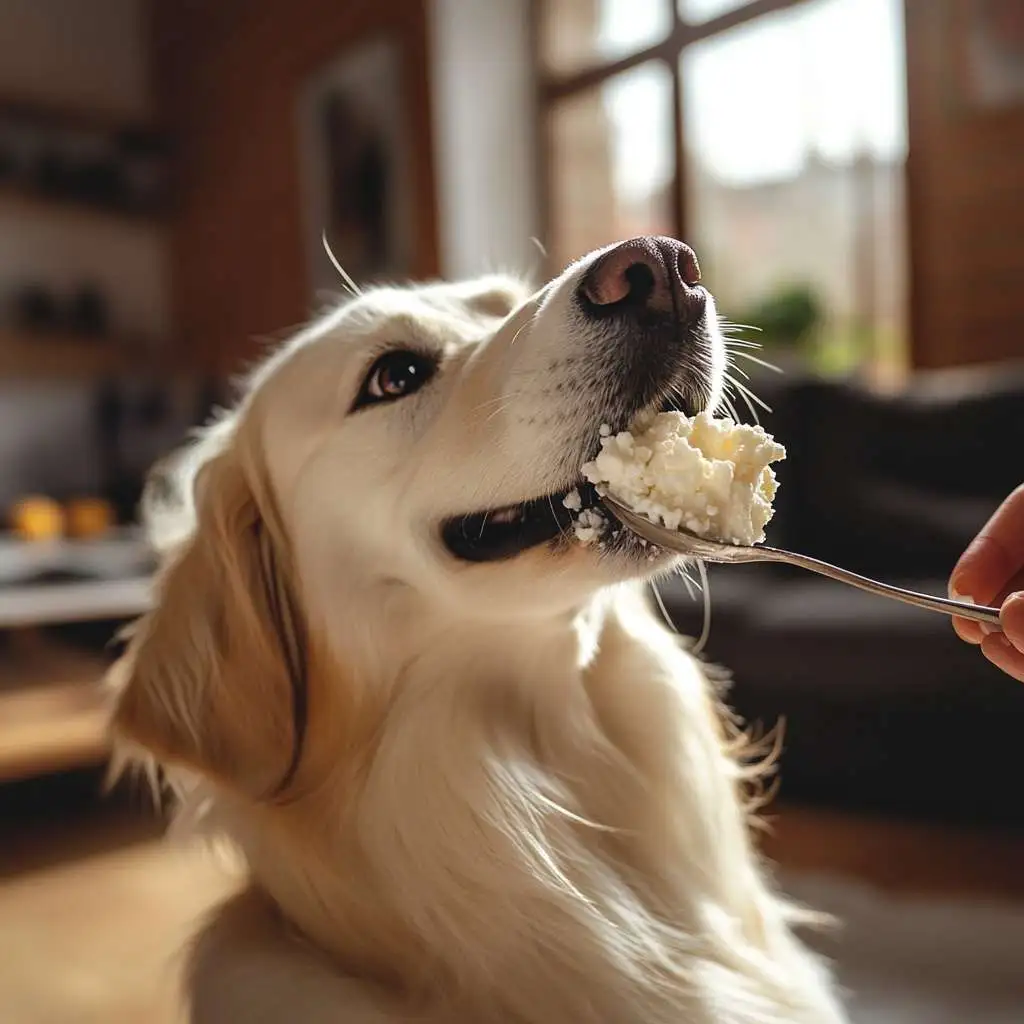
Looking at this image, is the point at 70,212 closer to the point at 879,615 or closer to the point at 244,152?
the point at 244,152

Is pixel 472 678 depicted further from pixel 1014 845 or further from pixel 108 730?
pixel 1014 845

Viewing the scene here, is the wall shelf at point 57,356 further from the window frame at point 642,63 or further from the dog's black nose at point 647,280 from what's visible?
the dog's black nose at point 647,280

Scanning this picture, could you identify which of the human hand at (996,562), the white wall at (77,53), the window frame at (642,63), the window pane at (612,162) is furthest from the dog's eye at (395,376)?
the white wall at (77,53)

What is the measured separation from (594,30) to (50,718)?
342 centimetres

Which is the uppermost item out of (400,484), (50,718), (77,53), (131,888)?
(77,53)

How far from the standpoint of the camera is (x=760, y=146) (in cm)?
364

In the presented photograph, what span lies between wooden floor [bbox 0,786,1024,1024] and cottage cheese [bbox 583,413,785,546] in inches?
42.6

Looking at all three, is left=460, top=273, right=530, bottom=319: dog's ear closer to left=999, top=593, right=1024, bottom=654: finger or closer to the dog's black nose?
the dog's black nose

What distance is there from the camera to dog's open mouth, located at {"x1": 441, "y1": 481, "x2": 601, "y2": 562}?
2.89ft

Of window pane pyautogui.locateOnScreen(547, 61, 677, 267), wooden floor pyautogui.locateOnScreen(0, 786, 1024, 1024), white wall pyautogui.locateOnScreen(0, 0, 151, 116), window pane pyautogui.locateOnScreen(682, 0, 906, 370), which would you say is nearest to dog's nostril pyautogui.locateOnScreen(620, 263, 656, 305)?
wooden floor pyautogui.locateOnScreen(0, 786, 1024, 1024)

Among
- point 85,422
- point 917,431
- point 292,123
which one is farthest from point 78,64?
point 917,431

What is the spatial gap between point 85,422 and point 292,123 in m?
2.10

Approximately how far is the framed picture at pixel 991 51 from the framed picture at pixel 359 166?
88.8 inches

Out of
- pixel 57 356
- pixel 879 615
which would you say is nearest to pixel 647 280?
pixel 879 615
